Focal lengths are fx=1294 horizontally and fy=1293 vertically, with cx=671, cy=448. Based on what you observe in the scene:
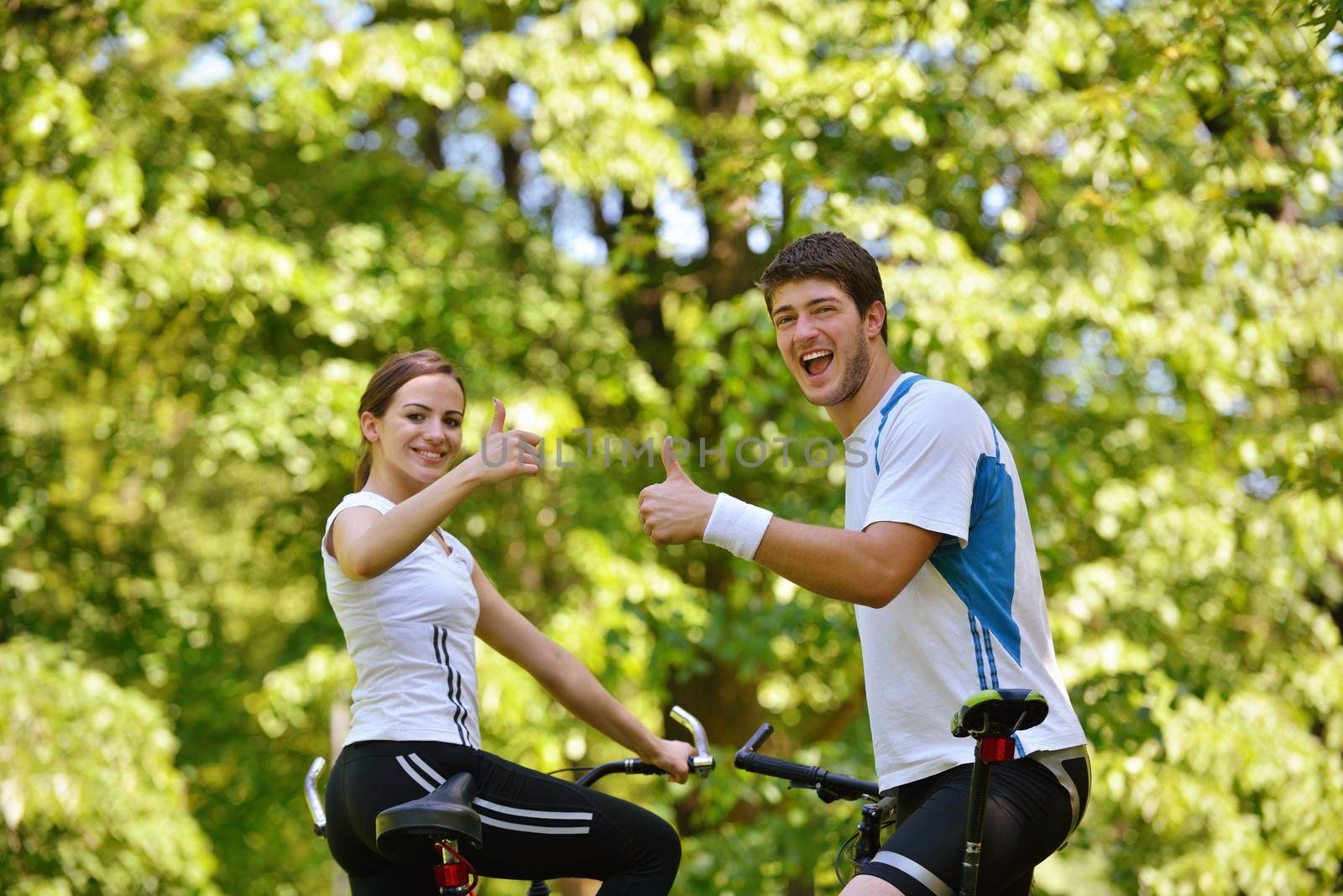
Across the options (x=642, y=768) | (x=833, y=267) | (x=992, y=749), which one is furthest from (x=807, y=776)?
(x=833, y=267)

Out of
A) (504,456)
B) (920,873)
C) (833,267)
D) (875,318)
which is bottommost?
(920,873)

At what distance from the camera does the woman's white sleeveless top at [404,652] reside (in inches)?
113

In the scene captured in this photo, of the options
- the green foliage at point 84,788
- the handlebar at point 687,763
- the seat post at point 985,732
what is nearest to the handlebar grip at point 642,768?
the handlebar at point 687,763

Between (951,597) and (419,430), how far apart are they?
132 centimetres

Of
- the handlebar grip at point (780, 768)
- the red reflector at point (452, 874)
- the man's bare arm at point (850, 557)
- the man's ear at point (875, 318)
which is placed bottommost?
the red reflector at point (452, 874)

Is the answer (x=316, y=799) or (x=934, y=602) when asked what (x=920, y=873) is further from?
(x=316, y=799)

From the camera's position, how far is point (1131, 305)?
30.3ft

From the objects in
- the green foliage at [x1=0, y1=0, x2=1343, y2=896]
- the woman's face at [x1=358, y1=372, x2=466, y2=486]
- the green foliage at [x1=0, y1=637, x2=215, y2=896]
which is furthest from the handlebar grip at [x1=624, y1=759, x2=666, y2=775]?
the green foliage at [x1=0, y1=637, x2=215, y2=896]

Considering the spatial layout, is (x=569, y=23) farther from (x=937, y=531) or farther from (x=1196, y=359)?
(x=937, y=531)

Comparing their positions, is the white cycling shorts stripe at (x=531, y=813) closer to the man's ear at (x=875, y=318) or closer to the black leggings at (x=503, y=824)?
the black leggings at (x=503, y=824)

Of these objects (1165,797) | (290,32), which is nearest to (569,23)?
(290,32)

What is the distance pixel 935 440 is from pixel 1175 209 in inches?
270

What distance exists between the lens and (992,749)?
2.31 meters

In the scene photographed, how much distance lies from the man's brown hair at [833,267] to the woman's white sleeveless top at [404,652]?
1.03 meters
